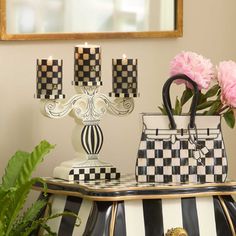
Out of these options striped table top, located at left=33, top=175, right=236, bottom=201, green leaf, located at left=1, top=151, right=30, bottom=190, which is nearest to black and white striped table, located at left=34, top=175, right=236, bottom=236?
striped table top, located at left=33, top=175, right=236, bottom=201

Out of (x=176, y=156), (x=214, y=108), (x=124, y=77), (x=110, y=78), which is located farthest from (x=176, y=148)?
(x=110, y=78)

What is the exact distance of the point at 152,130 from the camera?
251cm

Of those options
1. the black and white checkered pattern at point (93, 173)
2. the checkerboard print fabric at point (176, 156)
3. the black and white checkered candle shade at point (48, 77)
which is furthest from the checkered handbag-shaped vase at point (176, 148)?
the black and white checkered candle shade at point (48, 77)

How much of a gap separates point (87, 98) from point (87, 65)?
0.11 m

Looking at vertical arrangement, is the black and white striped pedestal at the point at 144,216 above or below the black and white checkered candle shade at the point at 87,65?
below

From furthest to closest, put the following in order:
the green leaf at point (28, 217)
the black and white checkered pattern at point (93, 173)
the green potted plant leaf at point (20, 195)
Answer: the black and white checkered pattern at point (93, 173) → the green leaf at point (28, 217) → the green potted plant leaf at point (20, 195)

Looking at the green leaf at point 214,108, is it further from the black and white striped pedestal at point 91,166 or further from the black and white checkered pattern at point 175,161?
the black and white striped pedestal at point 91,166

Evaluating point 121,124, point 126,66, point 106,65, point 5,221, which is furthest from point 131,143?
point 5,221

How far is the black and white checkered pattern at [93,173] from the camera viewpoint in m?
2.56

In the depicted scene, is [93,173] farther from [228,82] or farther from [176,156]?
[228,82]

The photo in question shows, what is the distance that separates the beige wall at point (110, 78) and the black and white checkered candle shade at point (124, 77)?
353 mm

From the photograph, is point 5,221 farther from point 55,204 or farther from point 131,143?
point 131,143

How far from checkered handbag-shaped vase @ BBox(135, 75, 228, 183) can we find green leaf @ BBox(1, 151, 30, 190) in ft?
1.14

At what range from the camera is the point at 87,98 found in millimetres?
2602
